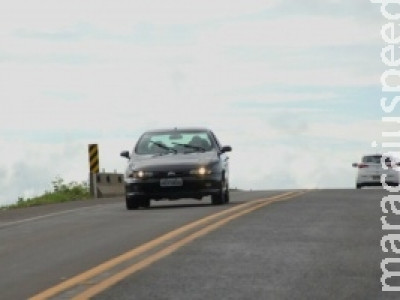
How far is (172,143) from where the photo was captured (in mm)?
23500

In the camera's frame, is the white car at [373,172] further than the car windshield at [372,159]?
No

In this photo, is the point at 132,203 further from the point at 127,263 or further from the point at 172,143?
the point at 127,263

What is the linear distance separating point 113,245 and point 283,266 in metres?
3.39

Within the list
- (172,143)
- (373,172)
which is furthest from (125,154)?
(373,172)

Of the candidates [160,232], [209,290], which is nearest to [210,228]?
[160,232]

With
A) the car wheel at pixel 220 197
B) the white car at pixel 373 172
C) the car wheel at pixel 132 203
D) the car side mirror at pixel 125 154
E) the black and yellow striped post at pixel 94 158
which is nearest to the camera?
the car wheel at pixel 132 203

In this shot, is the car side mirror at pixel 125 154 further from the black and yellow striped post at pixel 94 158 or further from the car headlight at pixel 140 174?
the black and yellow striped post at pixel 94 158

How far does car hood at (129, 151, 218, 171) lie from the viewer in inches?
886

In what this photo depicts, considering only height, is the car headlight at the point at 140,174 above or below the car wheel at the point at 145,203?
above

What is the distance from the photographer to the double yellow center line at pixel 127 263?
9648 millimetres

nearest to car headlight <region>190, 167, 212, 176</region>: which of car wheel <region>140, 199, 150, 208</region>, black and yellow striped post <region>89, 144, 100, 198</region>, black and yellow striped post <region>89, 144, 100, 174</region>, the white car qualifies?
car wheel <region>140, 199, 150, 208</region>

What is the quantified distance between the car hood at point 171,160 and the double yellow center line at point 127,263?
497 centimetres

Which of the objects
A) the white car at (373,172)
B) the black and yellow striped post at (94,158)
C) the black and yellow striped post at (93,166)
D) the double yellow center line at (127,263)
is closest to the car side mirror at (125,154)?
the double yellow center line at (127,263)

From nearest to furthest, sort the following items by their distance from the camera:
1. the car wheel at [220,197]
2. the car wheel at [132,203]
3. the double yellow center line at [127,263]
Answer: the double yellow center line at [127,263]
the car wheel at [132,203]
the car wheel at [220,197]
